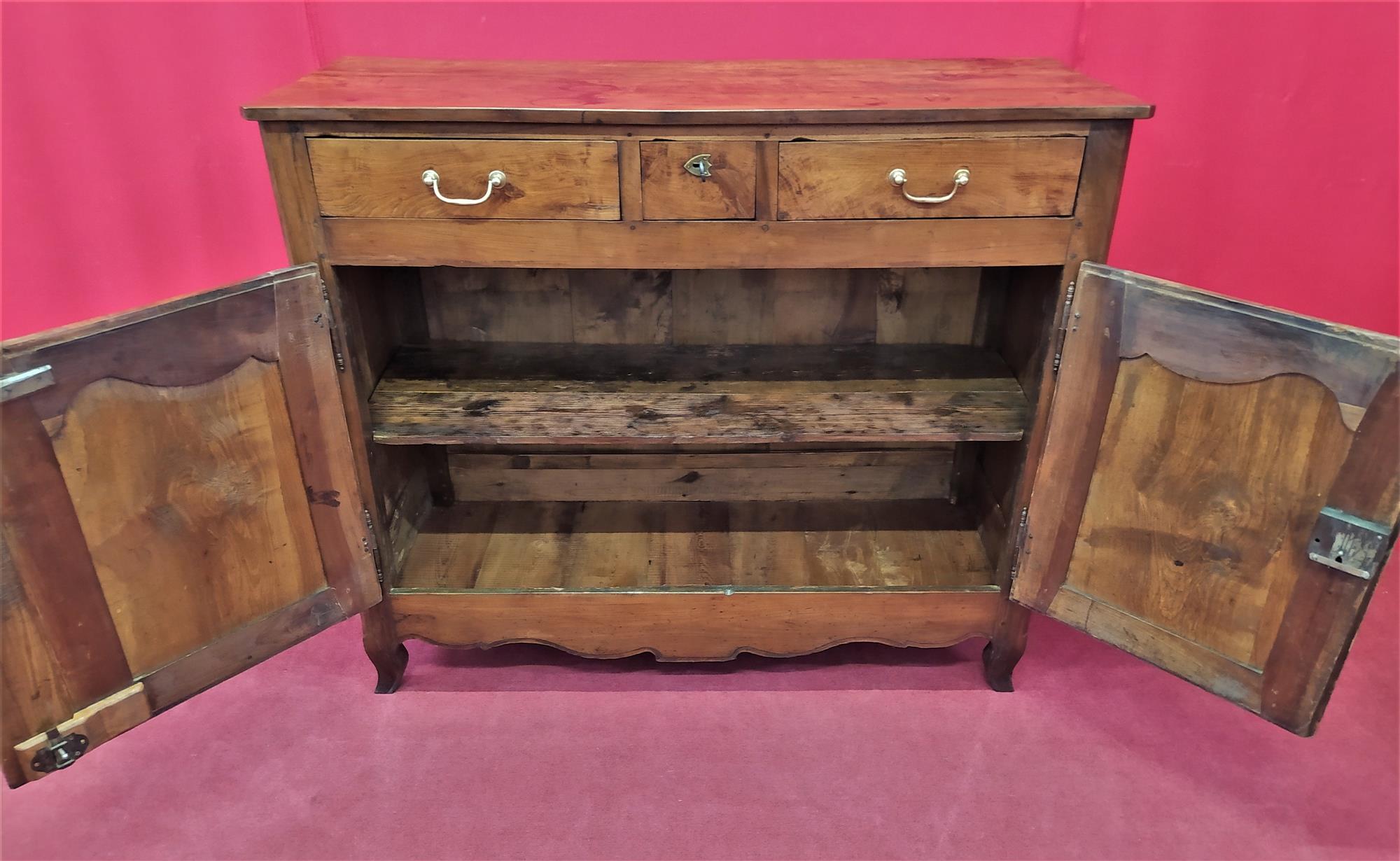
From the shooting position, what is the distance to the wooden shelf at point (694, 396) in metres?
1.59

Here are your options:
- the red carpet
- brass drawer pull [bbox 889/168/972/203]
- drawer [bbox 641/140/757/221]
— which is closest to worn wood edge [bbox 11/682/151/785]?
the red carpet

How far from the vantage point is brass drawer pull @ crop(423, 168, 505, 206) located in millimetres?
1351

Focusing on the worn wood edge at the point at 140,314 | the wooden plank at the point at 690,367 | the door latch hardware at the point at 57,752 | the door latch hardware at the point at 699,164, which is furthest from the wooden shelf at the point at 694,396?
the door latch hardware at the point at 57,752

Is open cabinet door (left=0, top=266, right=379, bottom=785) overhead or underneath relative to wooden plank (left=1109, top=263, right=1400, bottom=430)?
underneath

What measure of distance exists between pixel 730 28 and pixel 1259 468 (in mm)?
1318

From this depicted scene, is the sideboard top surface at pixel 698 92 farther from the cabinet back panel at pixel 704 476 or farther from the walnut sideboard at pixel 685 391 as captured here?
the cabinet back panel at pixel 704 476

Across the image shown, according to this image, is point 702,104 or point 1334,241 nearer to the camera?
point 702,104

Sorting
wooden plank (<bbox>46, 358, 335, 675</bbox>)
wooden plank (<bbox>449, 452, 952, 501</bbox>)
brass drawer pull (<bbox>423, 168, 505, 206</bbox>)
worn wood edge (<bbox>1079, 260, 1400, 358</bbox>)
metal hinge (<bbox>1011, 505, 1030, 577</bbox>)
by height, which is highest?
brass drawer pull (<bbox>423, 168, 505, 206</bbox>)

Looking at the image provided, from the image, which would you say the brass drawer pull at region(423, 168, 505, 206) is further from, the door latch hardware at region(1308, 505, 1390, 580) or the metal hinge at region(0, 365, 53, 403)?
the door latch hardware at region(1308, 505, 1390, 580)

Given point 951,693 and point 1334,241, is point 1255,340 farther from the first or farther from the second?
point 1334,241

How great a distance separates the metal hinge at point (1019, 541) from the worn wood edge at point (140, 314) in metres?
1.27

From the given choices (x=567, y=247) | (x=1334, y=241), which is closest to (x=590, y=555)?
(x=567, y=247)

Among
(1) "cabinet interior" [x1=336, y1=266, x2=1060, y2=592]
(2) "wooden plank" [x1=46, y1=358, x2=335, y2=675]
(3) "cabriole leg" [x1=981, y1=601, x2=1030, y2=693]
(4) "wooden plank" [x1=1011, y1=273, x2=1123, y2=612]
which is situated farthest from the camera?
(3) "cabriole leg" [x1=981, y1=601, x2=1030, y2=693]

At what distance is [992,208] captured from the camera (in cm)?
139
